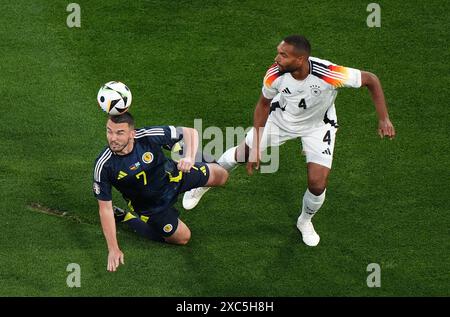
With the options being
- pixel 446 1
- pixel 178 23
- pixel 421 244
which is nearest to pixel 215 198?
pixel 421 244

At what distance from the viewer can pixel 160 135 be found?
449 inches

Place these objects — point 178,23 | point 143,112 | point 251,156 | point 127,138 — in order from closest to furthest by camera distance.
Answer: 1. point 127,138
2. point 251,156
3. point 143,112
4. point 178,23

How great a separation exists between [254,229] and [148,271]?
144 centimetres

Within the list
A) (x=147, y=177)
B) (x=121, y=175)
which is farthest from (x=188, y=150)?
(x=121, y=175)

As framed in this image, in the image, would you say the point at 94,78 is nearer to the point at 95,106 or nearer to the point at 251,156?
the point at 95,106

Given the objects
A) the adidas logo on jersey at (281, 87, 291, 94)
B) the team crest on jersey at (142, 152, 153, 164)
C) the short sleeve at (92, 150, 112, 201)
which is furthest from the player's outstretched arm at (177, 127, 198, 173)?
the adidas logo on jersey at (281, 87, 291, 94)

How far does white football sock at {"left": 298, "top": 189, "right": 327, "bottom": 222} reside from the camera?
11.9 meters

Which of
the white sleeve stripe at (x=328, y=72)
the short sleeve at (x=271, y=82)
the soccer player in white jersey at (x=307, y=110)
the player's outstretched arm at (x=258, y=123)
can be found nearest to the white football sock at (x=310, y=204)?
the soccer player in white jersey at (x=307, y=110)

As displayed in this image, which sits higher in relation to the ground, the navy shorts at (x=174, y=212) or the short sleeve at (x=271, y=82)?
the short sleeve at (x=271, y=82)

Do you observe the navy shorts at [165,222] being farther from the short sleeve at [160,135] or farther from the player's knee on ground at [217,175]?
the short sleeve at [160,135]

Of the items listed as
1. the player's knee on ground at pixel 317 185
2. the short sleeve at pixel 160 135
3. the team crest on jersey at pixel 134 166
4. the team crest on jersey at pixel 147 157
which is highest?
the short sleeve at pixel 160 135

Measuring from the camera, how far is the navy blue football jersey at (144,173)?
36.7 ft

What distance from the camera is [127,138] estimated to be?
36.2 ft

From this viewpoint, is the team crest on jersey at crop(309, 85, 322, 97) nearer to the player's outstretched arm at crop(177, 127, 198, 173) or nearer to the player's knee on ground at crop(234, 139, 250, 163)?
the player's knee on ground at crop(234, 139, 250, 163)
